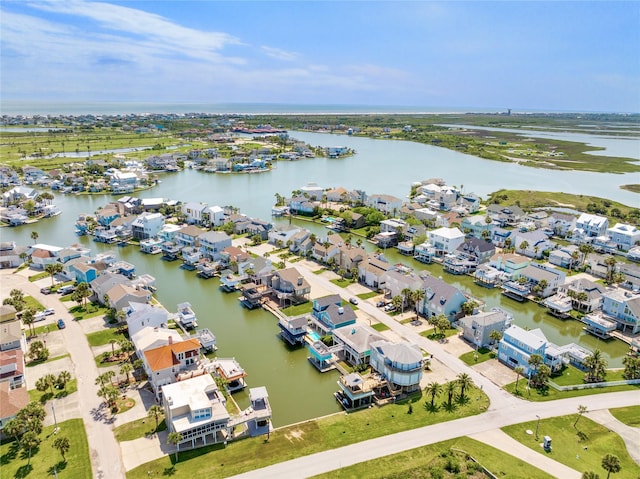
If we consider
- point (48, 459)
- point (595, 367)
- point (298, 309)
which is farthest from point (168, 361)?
point (595, 367)

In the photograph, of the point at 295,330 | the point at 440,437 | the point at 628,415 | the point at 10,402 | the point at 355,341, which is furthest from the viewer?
the point at 295,330

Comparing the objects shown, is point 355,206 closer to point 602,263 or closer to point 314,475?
point 602,263

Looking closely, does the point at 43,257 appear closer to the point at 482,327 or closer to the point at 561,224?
the point at 482,327

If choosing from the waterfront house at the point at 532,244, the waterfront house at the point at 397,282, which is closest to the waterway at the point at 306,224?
the waterfront house at the point at 397,282

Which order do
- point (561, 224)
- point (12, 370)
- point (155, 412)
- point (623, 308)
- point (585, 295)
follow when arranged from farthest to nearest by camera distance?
point (561, 224) < point (585, 295) < point (623, 308) < point (12, 370) < point (155, 412)

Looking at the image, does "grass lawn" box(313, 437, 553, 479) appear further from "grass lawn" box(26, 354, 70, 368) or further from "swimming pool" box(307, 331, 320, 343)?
"grass lawn" box(26, 354, 70, 368)

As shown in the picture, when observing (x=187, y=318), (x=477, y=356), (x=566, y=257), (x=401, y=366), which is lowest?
(x=477, y=356)

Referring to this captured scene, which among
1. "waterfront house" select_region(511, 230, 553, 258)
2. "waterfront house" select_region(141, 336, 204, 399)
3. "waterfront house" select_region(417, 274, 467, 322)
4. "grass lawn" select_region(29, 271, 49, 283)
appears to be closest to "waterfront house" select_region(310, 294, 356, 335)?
"waterfront house" select_region(417, 274, 467, 322)

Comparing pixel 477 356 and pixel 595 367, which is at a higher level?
pixel 595 367
